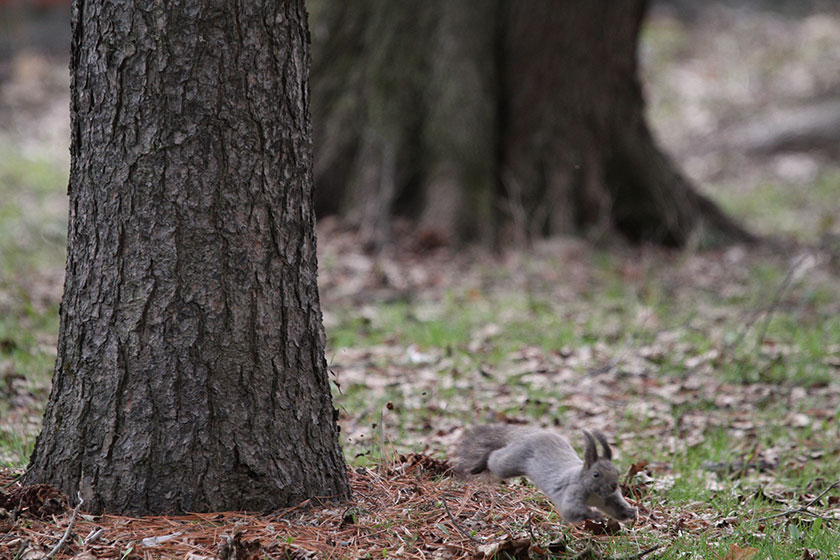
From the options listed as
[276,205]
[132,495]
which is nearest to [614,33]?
[276,205]

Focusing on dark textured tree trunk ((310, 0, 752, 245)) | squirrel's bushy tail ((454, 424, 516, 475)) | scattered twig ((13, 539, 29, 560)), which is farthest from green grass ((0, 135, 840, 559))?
scattered twig ((13, 539, 29, 560))

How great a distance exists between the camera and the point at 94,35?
9.42 ft

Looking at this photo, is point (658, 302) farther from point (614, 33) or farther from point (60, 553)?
point (60, 553)

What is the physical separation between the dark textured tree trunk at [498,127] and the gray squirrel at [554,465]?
198 inches

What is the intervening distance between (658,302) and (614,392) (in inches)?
69.5

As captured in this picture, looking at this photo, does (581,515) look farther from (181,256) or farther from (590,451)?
(181,256)

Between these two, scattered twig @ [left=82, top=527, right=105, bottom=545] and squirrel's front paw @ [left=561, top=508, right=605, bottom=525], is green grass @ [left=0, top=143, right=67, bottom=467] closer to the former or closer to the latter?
scattered twig @ [left=82, top=527, right=105, bottom=545]

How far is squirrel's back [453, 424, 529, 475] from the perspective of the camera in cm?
354

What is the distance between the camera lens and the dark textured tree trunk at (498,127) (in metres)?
8.65

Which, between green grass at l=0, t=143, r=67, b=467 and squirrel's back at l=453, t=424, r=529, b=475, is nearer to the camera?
squirrel's back at l=453, t=424, r=529, b=475

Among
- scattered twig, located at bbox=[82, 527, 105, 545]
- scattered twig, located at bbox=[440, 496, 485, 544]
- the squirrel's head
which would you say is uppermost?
the squirrel's head

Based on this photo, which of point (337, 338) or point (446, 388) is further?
point (337, 338)

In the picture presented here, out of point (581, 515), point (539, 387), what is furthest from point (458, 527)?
point (539, 387)

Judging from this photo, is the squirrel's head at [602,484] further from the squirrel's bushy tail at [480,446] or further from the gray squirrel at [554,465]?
the squirrel's bushy tail at [480,446]
